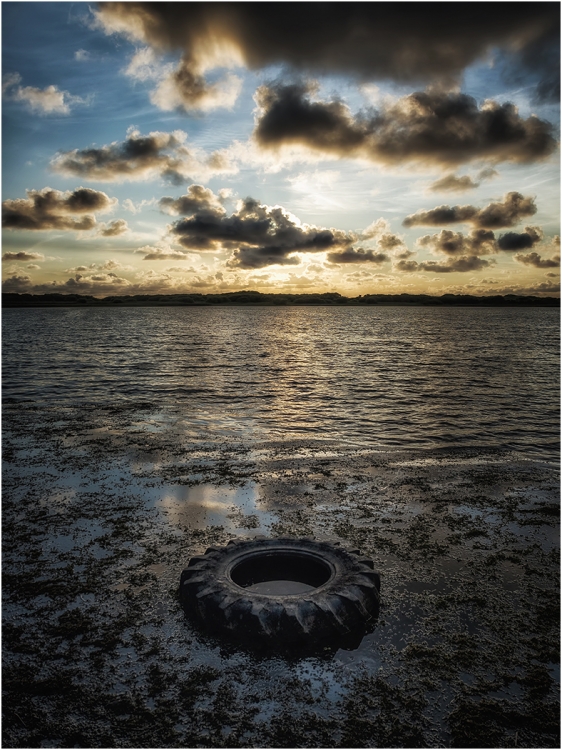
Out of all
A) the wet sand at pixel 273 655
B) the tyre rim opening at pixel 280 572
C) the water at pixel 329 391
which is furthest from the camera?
the water at pixel 329 391

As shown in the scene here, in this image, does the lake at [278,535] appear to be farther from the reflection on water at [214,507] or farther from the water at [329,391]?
the water at [329,391]

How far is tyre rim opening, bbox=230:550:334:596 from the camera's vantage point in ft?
20.5

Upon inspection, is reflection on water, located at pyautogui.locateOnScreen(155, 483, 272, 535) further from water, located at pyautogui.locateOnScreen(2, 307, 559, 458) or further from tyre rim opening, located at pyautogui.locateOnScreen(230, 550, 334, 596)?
water, located at pyautogui.locateOnScreen(2, 307, 559, 458)

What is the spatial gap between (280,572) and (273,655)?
1607 mm

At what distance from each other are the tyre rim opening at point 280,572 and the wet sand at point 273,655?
0.88m

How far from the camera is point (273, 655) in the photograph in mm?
4926

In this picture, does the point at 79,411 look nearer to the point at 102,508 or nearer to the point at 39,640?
the point at 102,508

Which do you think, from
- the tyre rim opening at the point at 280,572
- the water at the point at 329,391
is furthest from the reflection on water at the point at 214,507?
the water at the point at 329,391

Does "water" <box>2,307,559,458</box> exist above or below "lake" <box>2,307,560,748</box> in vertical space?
above

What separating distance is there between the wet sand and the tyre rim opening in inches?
34.8

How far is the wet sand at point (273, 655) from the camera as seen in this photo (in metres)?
4.15

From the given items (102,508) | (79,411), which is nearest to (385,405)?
(79,411)

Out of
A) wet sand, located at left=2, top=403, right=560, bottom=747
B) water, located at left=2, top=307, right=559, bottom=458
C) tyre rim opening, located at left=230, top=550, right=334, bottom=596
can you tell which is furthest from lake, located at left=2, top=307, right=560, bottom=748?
tyre rim opening, located at left=230, top=550, right=334, bottom=596

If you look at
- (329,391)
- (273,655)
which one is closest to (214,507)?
(273,655)
